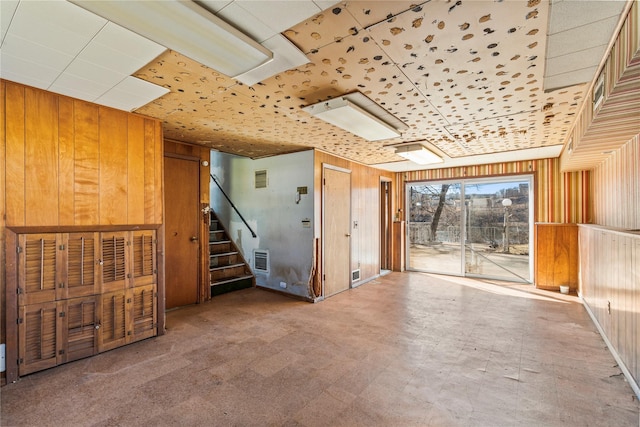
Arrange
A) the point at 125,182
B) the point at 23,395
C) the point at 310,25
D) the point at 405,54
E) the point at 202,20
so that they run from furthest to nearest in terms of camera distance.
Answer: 1. the point at 125,182
2. the point at 23,395
3. the point at 405,54
4. the point at 310,25
5. the point at 202,20

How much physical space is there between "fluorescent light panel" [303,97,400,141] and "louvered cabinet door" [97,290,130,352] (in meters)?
2.80

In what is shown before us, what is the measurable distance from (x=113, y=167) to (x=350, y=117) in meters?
2.56

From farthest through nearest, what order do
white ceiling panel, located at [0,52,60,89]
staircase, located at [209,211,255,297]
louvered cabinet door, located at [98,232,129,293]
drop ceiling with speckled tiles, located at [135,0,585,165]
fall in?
1. staircase, located at [209,211,255,297]
2. louvered cabinet door, located at [98,232,129,293]
3. white ceiling panel, located at [0,52,60,89]
4. drop ceiling with speckled tiles, located at [135,0,585,165]

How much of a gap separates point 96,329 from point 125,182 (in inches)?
59.6

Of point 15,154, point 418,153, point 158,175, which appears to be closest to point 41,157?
point 15,154

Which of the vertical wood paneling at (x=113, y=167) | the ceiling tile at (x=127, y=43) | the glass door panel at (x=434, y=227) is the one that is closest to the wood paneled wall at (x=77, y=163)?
the vertical wood paneling at (x=113, y=167)

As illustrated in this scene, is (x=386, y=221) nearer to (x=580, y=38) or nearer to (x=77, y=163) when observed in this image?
(x=580, y=38)

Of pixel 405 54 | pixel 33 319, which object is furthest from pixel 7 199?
pixel 405 54

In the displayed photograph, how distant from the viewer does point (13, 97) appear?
7.77 feet

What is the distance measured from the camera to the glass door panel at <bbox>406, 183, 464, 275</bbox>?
256 inches

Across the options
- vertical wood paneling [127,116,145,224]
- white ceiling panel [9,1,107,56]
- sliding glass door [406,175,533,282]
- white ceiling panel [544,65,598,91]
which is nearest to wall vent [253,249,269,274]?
vertical wood paneling [127,116,145,224]

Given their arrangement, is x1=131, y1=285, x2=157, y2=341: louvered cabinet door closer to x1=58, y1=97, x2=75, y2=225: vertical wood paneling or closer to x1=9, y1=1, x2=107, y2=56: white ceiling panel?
x1=58, y1=97, x2=75, y2=225: vertical wood paneling

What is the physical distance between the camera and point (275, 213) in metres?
5.24

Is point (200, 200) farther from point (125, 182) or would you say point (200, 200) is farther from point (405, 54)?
point (405, 54)
